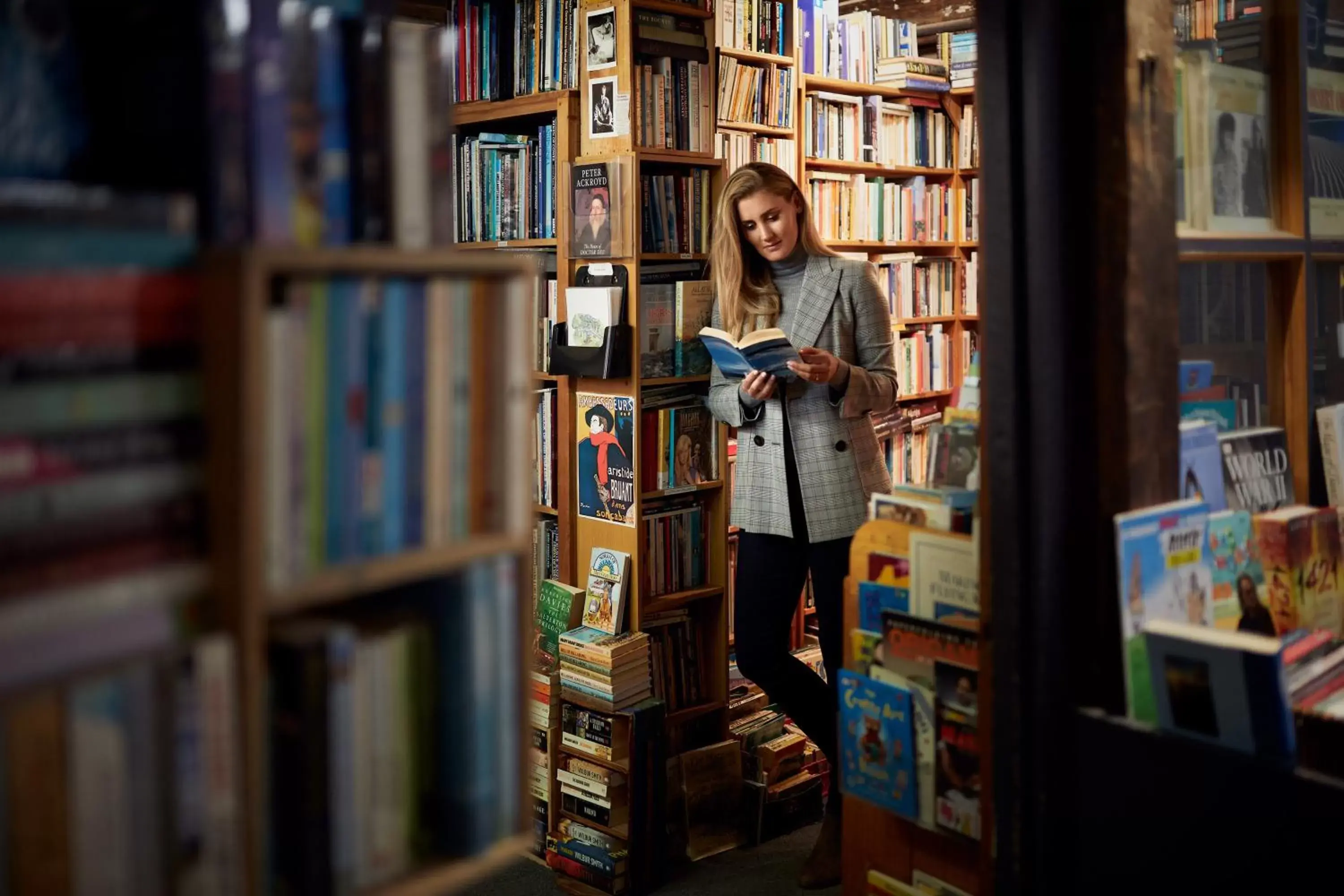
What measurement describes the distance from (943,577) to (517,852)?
2.95 feet

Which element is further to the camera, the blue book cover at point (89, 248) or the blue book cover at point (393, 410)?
the blue book cover at point (393, 410)

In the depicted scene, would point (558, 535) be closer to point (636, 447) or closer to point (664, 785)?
point (636, 447)

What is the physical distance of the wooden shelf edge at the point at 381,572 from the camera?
3.77ft

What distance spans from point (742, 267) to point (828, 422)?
0.47 meters

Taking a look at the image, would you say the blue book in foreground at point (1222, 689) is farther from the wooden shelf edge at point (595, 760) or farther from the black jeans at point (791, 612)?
the wooden shelf edge at point (595, 760)

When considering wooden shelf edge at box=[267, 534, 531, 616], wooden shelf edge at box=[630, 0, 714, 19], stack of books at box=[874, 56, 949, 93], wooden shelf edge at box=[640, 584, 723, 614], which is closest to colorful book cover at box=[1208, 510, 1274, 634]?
wooden shelf edge at box=[267, 534, 531, 616]

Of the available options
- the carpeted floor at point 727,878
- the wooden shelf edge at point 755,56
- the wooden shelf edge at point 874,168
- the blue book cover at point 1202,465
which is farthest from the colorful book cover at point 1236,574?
the wooden shelf edge at point 874,168

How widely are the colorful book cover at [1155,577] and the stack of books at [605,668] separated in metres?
1.60

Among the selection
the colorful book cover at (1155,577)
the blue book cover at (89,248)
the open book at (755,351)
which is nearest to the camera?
the blue book cover at (89,248)

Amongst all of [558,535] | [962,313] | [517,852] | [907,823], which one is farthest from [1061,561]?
[962,313]

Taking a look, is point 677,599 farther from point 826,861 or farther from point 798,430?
point 826,861

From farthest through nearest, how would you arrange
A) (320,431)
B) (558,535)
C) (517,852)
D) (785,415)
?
1. (558,535)
2. (785,415)
3. (517,852)
4. (320,431)

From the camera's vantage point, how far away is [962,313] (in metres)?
5.42

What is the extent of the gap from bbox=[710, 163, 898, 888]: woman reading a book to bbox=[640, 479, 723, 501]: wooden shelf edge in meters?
0.20
